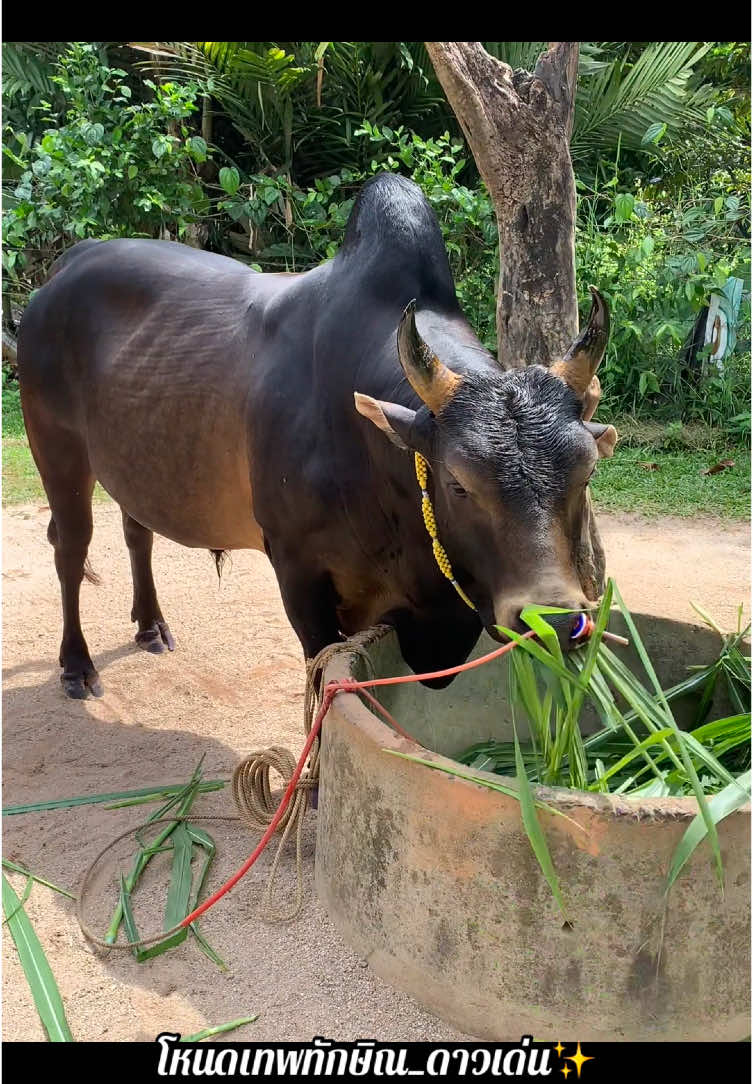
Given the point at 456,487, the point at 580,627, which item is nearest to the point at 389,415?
the point at 456,487

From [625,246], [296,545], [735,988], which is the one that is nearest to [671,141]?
[625,246]

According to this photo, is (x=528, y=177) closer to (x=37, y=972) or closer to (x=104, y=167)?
(x=37, y=972)

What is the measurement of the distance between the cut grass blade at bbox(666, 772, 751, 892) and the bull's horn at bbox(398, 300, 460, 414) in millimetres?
1175

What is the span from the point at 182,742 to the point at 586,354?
7.71ft

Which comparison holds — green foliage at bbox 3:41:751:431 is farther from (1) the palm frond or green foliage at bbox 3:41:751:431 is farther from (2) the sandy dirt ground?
(2) the sandy dirt ground

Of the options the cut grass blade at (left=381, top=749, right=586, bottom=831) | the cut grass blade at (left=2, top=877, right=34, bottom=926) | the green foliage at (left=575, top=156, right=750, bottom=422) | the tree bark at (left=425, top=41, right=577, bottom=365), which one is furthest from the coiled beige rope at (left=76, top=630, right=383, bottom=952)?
the green foliage at (left=575, top=156, right=750, bottom=422)

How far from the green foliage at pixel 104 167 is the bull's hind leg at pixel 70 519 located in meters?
4.68

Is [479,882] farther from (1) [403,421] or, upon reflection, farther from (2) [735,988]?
(1) [403,421]

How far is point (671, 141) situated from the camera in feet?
33.0

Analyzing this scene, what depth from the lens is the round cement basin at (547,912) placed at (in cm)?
225

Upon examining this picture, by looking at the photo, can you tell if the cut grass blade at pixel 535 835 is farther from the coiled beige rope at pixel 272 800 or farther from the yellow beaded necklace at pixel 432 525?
the coiled beige rope at pixel 272 800

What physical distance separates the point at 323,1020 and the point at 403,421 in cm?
152

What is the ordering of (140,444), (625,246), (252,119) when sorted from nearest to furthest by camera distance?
(140,444), (625,246), (252,119)

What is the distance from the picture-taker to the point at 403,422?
283cm
